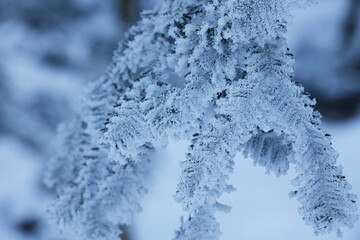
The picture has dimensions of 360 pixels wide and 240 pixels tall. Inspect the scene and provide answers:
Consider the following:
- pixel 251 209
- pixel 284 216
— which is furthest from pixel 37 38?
pixel 284 216

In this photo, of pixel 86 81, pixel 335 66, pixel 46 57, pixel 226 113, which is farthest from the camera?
pixel 46 57

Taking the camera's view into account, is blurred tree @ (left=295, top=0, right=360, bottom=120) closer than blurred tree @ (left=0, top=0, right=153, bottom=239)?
Yes

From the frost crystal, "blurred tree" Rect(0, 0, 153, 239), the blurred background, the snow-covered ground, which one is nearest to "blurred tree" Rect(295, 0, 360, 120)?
the blurred background

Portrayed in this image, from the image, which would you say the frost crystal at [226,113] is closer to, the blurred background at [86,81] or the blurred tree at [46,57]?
the blurred background at [86,81]

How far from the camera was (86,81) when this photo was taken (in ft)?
11.1

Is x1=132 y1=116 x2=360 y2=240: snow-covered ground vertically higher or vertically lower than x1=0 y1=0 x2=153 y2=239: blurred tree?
lower

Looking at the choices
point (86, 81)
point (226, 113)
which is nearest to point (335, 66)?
point (86, 81)

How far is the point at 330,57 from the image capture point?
407 centimetres

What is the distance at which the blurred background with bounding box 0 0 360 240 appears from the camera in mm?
3490

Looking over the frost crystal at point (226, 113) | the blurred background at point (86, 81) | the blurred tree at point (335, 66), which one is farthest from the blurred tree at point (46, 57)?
the frost crystal at point (226, 113)

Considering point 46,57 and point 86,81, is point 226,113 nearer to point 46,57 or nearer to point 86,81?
point 86,81

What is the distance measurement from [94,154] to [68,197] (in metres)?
0.24

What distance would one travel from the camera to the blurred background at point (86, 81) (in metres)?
3.49

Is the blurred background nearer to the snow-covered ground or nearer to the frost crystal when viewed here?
the snow-covered ground
